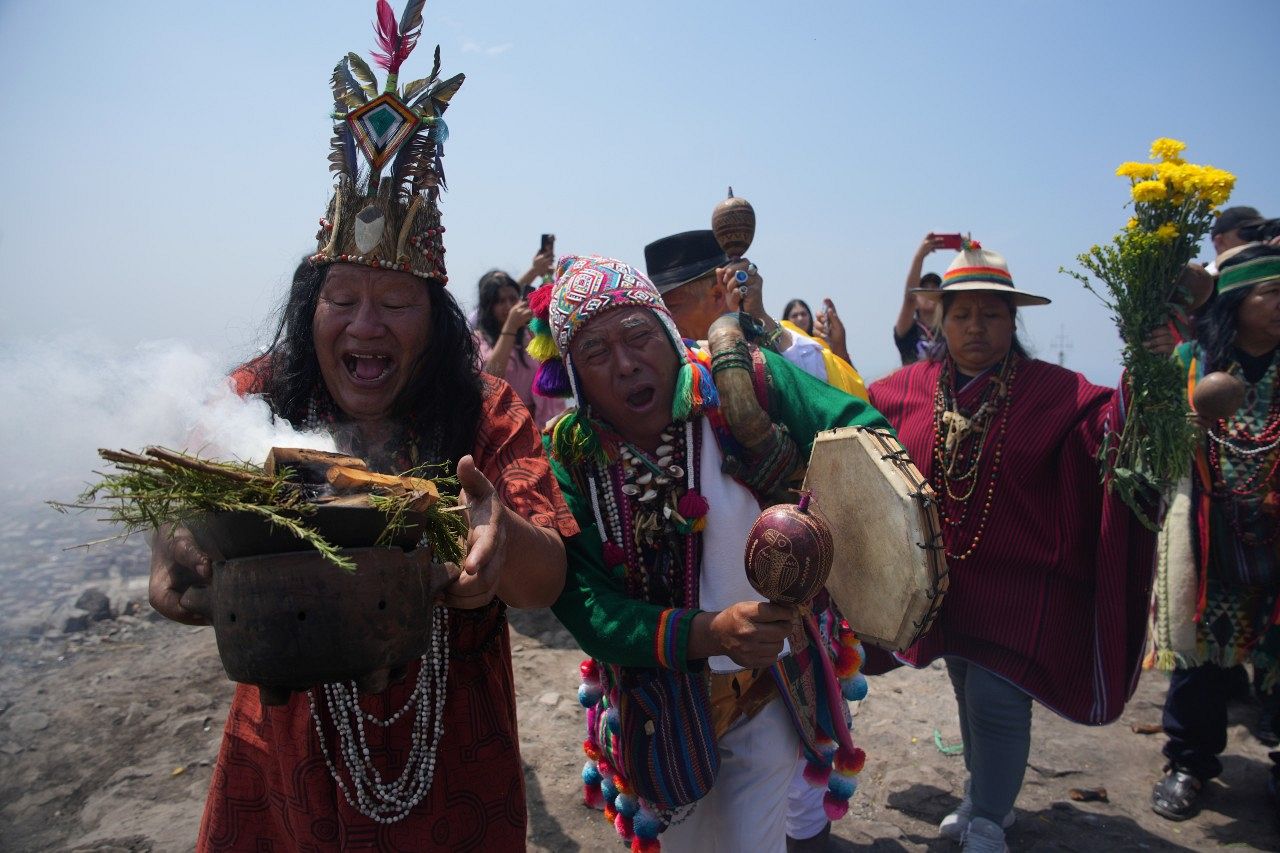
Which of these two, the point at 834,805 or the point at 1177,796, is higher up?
the point at 834,805

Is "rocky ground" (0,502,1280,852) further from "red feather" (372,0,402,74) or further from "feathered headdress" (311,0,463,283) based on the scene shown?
"red feather" (372,0,402,74)

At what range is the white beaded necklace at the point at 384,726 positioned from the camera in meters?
2.07

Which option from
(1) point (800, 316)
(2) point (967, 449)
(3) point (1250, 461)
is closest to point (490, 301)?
(2) point (967, 449)

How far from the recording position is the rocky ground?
4070 mm

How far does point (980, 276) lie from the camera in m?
4.00

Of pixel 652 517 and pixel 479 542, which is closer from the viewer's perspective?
pixel 479 542

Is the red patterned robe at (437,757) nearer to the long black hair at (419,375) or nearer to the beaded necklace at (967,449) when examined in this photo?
the long black hair at (419,375)

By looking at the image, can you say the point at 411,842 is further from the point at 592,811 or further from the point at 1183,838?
the point at 1183,838

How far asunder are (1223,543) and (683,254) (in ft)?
10.1

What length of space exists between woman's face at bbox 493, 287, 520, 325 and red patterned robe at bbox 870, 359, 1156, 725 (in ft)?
13.8

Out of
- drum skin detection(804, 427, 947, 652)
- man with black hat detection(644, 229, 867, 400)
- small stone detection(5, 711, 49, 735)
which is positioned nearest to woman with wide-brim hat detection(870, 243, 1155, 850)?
man with black hat detection(644, 229, 867, 400)

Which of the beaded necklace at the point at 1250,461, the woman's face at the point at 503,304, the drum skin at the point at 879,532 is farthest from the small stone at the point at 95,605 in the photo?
the beaded necklace at the point at 1250,461

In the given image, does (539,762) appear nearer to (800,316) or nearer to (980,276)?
(980,276)

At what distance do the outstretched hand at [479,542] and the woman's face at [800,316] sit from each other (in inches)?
336
